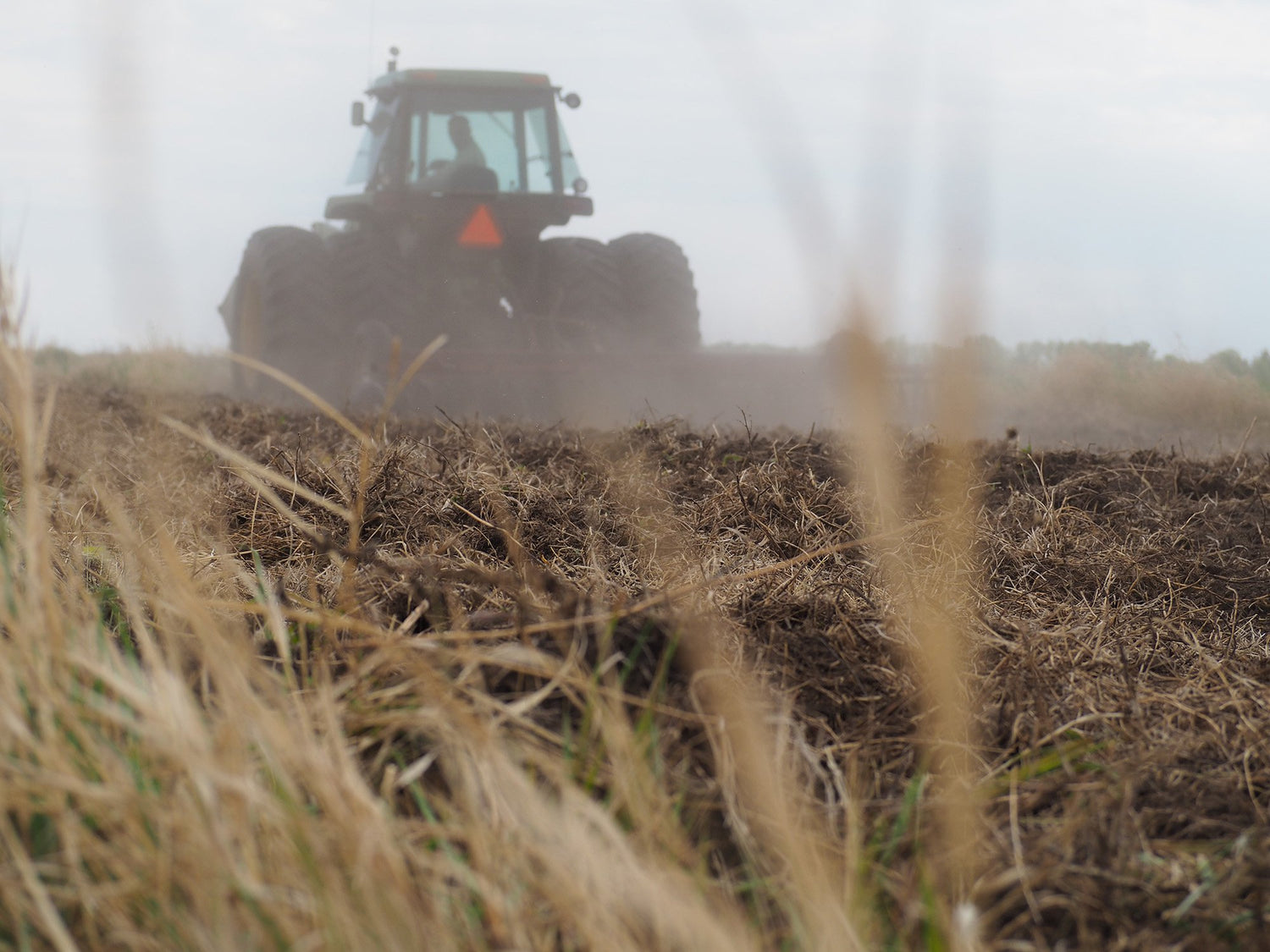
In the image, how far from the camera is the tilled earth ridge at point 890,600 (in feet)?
3.10

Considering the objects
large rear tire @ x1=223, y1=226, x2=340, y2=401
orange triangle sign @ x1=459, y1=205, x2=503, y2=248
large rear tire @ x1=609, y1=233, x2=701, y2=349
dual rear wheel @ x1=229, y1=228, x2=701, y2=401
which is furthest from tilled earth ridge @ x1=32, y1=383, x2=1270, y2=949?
large rear tire @ x1=609, y1=233, x2=701, y2=349

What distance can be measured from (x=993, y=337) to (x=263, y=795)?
1.95 feet

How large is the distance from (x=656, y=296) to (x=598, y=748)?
20.6 feet

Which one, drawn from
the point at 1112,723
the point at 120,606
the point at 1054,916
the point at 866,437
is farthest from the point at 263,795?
the point at 1112,723

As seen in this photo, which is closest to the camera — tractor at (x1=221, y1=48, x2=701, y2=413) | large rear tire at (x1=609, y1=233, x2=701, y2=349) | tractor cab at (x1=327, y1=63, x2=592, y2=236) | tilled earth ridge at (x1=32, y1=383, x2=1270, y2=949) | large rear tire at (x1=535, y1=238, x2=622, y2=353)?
tilled earth ridge at (x1=32, y1=383, x2=1270, y2=949)

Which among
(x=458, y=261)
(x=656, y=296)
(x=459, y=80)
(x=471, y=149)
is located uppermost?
(x=459, y=80)

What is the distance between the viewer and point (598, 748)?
99 centimetres

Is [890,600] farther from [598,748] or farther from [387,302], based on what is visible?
[387,302]

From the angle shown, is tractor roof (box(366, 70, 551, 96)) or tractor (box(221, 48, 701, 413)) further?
tractor roof (box(366, 70, 551, 96))

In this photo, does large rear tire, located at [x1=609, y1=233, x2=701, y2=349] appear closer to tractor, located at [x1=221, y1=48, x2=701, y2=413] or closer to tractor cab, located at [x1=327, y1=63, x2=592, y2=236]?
tractor, located at [x1=221, y1=48, x2=701, y2=413]

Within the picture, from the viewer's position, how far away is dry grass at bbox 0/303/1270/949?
2.52ft

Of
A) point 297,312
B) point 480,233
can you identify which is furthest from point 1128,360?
point 297,312

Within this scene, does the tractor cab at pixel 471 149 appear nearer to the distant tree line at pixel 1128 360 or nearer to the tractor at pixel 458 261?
the tractor at pixel 458 261

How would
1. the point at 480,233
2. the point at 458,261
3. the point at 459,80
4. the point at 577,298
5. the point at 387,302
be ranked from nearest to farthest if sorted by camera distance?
the point at 480,233
the point at 387,302
the point at 458,261
the point at 459,80
the point at 577,298
